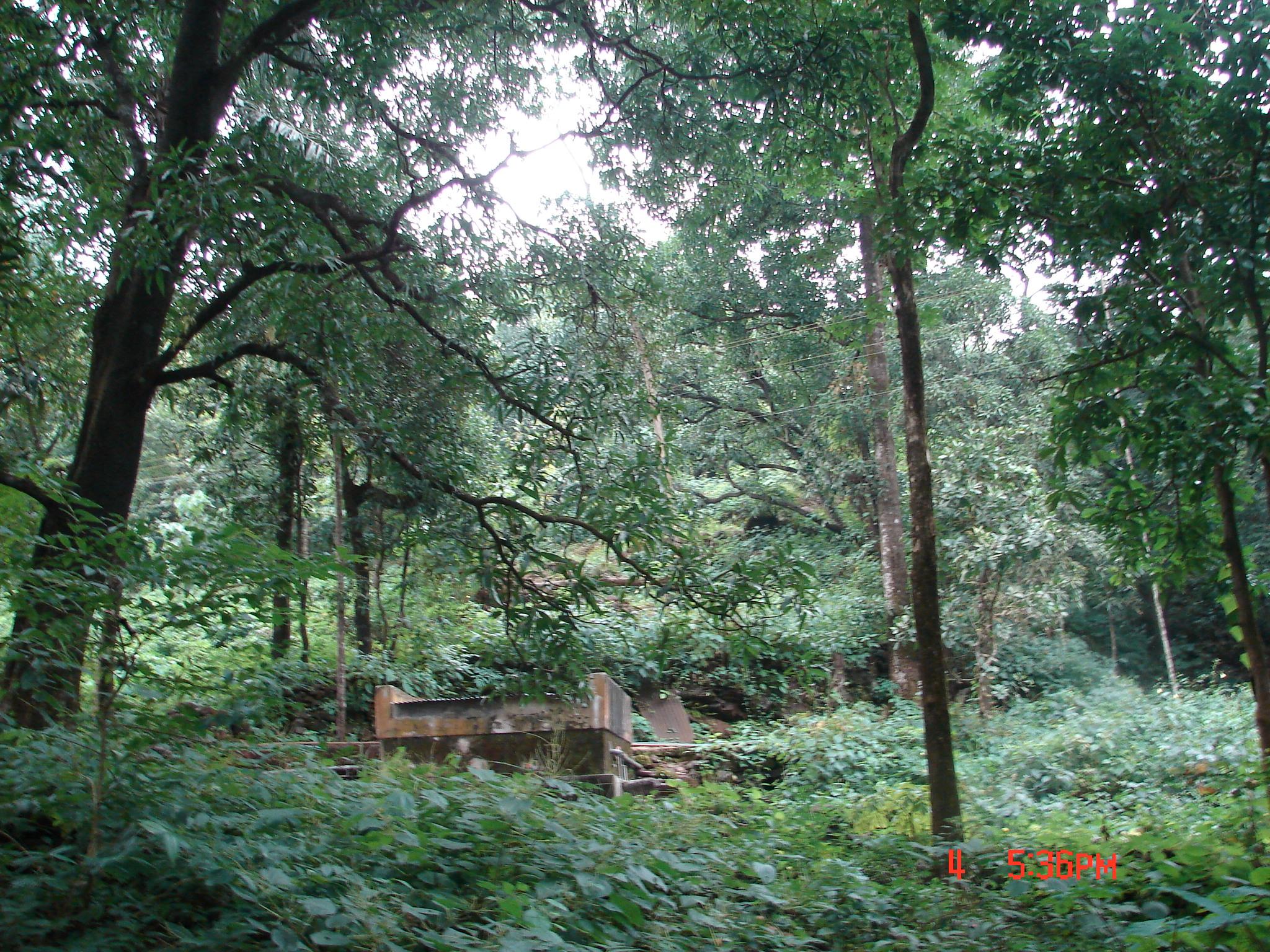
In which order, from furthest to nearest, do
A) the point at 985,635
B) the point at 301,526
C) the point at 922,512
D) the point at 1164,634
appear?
1. the point at 1164,634
2. the point at 985,635
3. the point at 301,526
4. the point at 922,512

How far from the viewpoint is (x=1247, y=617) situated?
4.71m

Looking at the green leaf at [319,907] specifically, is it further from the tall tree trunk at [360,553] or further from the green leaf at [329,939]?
the tall tree trunk at [360,553]

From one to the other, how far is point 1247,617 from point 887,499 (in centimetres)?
907

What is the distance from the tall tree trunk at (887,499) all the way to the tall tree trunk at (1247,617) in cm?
810

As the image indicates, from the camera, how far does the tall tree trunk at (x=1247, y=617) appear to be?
186 inches

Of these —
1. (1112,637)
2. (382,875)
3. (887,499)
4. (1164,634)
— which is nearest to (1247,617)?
(382,875)

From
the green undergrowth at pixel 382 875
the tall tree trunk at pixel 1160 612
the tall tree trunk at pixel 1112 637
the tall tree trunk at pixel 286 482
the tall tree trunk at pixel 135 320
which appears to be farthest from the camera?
the tall tree trunk at pixel 1112 637

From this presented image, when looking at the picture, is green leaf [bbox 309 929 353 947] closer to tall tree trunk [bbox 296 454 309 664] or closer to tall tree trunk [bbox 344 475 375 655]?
tall tree trunk [bbox 344 475 375 655]

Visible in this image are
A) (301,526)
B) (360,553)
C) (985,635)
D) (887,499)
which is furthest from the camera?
(887,499)

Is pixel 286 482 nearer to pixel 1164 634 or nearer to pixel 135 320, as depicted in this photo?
pixel 135 320

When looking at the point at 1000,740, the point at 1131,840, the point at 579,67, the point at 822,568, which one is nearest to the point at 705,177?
the point at 579,67
